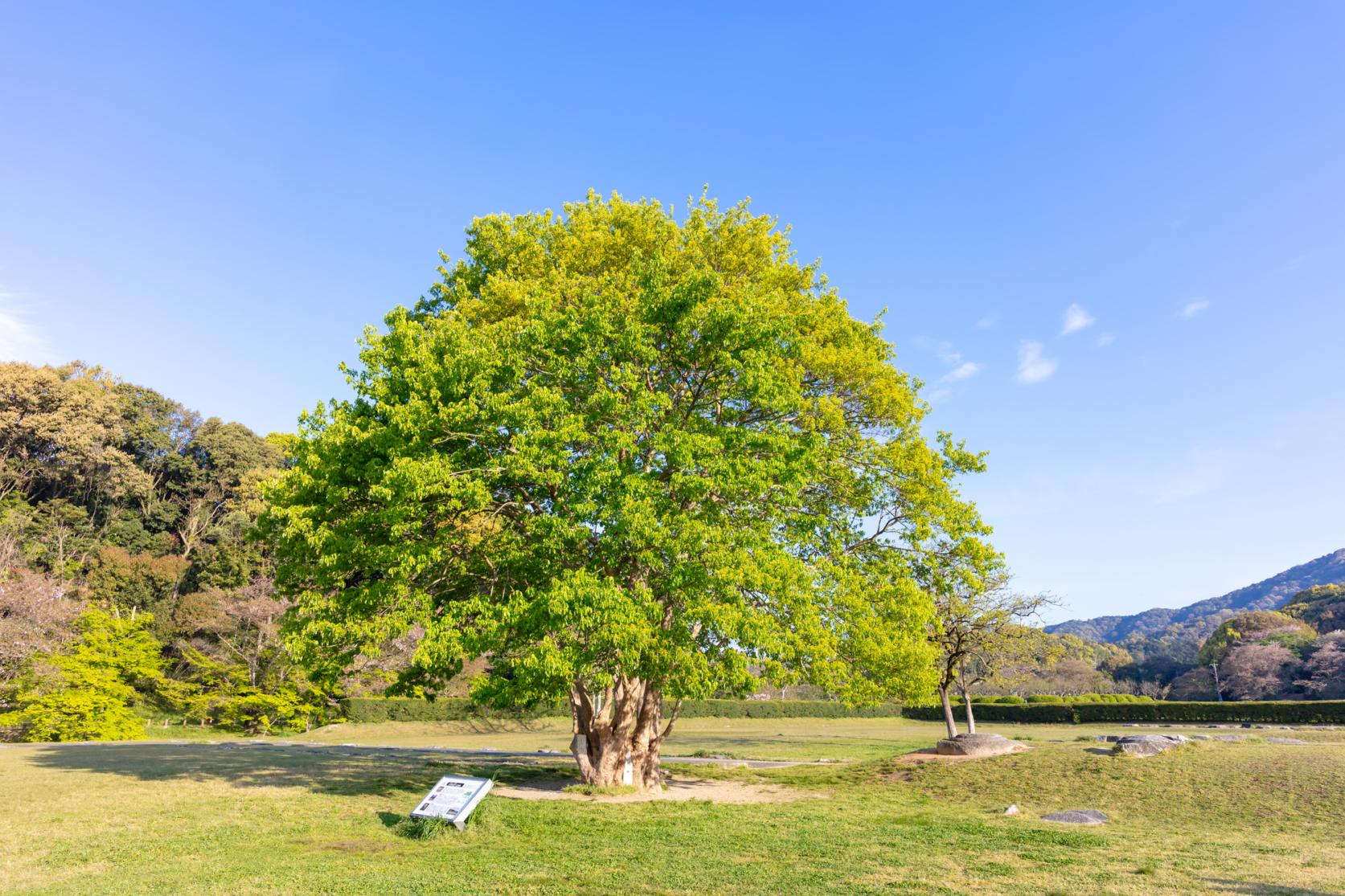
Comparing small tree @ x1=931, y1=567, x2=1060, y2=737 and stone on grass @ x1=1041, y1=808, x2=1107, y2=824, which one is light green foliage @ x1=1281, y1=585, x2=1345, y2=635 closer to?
small tree @ x1=931, y1=567, x2=1060, y2=737

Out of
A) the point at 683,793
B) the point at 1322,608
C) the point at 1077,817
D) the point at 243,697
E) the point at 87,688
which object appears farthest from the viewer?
the point at 1322,608

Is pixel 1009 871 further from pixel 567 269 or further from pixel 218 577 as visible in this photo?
pixel 218 577

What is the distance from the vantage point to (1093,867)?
10023 mm

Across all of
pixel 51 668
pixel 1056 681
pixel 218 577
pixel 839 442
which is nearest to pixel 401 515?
pixel 839 442

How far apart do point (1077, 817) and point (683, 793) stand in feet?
28.8

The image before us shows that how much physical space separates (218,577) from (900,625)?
151 feet

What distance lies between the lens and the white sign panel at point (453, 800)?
1240 centimetres

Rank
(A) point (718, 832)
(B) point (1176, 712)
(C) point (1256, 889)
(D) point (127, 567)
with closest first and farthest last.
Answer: (C) point (1256, 889)
(A) point (718, 832)
(B) point (1176, 712)
(D) point (127, 567)

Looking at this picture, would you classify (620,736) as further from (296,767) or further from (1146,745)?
(1146,745)

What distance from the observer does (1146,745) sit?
19.8 meters

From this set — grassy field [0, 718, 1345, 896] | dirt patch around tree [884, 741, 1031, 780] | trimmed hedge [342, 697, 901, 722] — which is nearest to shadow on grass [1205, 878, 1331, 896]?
grassy field [0, 718, 1345, 896]

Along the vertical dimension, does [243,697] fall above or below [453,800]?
above

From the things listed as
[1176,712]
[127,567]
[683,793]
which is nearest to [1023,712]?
[1176,712]

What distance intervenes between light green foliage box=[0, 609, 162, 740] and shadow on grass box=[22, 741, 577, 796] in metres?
6.67
